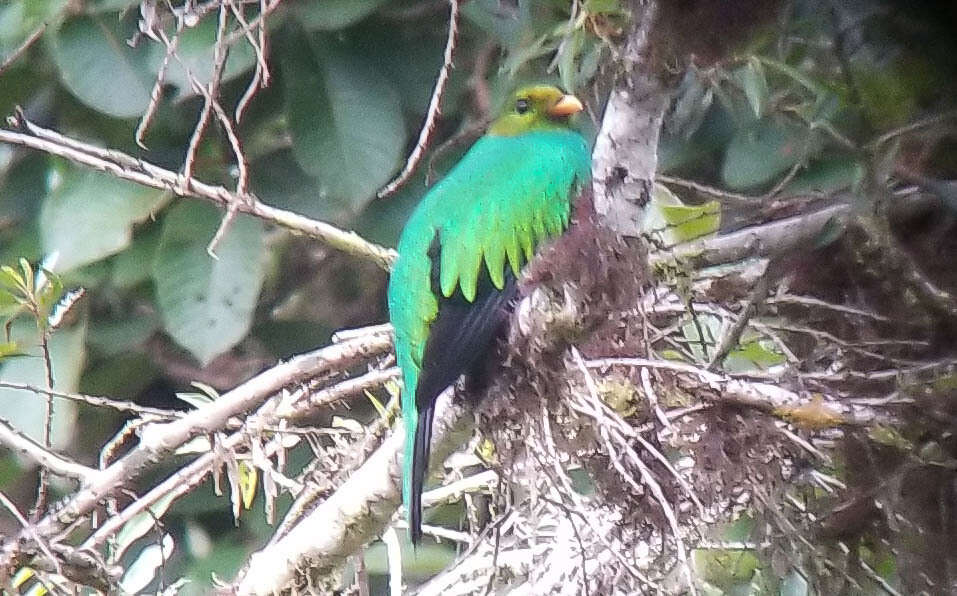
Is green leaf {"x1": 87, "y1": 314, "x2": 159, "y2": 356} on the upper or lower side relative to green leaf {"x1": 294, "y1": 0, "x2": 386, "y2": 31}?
lower

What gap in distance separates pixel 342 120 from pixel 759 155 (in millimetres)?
748

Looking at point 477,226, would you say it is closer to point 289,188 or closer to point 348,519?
point 348,519

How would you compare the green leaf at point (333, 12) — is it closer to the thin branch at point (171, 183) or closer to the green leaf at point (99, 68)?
the green leaf at point (99, 68)

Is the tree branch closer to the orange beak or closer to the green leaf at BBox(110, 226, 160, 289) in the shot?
the orange beak

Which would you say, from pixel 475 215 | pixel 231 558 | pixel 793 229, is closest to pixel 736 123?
pixel 475 215

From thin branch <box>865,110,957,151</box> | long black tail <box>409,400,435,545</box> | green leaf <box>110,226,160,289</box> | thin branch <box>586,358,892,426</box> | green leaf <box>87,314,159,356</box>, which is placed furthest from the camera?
green leaf <box>87,314,159,356</box>

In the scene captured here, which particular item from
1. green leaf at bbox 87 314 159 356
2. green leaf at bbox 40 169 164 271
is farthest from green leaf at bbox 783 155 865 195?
green leaf at bbox 87 314 159 356

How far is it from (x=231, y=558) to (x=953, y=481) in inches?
61.8

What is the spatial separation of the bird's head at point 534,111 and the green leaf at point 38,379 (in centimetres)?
93

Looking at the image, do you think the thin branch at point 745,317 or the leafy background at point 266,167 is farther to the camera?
the leafy background at point 266,167

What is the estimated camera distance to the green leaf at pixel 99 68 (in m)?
2.43

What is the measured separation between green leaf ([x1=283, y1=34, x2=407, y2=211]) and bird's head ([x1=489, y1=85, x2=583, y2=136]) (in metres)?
0.20

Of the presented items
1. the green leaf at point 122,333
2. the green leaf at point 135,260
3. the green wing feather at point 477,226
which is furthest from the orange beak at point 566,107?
the green leaf at point 122,333

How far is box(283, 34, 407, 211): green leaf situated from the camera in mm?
2336
